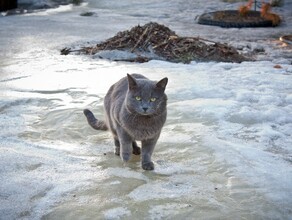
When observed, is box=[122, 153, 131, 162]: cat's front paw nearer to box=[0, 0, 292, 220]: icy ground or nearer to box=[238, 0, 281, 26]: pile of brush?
box=[0, 0, 292, 220]: icy ground

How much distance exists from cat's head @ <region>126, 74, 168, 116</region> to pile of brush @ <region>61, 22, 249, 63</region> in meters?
3.65

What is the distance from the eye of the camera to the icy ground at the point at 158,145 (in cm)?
279

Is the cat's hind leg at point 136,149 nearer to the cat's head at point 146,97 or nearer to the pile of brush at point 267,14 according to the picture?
the cat's head at point 146,97

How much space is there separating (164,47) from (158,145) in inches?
147

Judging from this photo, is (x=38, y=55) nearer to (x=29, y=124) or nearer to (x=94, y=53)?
(x=94, y=53)

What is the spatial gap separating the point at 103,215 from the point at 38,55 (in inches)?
198

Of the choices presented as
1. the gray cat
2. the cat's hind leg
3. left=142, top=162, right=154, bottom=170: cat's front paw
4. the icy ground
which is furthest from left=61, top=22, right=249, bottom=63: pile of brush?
left=142, top=162, right=154, bottom=170: cat's front paw

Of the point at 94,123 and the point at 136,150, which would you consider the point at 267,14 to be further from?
the point at 136,150

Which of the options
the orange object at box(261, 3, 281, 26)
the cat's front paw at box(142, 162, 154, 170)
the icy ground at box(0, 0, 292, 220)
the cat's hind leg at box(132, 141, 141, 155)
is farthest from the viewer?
the orange object at box(261, 3, 281, 26)

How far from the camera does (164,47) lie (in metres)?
7.29

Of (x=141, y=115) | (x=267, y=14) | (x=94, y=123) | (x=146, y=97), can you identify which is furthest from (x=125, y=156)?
(x=267, y=14)

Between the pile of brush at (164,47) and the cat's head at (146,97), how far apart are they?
3.65m

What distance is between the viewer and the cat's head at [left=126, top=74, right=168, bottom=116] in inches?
122

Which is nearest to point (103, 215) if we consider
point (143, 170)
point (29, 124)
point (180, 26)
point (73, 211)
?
point (73, 211)
